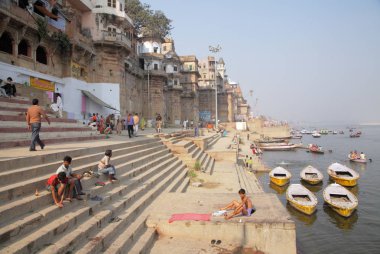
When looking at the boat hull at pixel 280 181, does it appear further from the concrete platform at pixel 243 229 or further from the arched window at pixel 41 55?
the arched window at pixel 41 55

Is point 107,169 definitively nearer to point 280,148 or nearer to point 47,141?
point 47,141

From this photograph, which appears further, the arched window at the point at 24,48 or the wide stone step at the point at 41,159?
the arched window at the point at 24,48

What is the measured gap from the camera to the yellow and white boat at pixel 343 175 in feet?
64.4

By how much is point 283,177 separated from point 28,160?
659 inches

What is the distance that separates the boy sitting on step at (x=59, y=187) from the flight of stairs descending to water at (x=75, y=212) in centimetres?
14

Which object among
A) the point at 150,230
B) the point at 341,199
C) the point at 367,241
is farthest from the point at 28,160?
the point at 341,199

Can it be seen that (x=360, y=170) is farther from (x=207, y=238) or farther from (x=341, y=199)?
(x=207, y=238)

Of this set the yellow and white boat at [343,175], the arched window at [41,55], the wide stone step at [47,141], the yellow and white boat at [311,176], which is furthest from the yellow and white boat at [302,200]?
the arched window at [41,55]

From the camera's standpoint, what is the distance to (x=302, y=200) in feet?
47.1

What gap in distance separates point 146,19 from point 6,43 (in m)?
25.3

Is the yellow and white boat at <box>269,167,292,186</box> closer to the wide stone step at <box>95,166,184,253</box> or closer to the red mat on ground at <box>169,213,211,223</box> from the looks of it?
the red mat on ground at <box>169,213,211,223</box>

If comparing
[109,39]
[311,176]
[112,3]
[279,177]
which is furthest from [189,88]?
[279,177]

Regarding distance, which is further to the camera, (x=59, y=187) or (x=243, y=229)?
(x=243, y=229)

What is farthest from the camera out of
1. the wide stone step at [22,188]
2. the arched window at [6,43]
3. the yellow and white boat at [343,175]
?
the yellow and white boat at [343,175]
